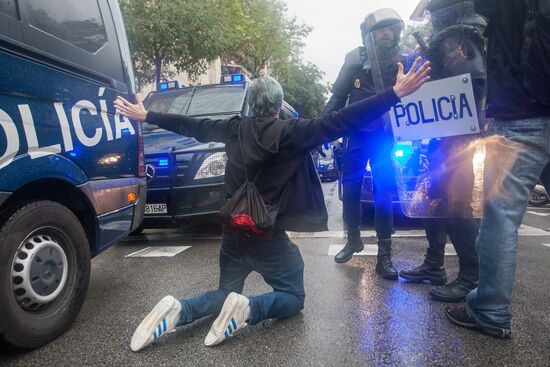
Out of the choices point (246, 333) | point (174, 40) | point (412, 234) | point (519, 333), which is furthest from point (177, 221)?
point (174, 40)

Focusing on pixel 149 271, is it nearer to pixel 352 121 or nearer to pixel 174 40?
pixel 352 121

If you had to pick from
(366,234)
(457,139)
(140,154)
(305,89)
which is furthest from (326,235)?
(305,89)

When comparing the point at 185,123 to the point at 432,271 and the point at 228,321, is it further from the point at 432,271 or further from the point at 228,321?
the point at 432,271

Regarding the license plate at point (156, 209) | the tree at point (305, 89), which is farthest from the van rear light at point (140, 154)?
the tree at point (305, 89)

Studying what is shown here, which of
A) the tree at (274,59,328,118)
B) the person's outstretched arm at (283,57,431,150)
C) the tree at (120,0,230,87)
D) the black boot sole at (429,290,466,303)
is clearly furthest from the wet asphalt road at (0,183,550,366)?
the tree at (274,59,328,118)

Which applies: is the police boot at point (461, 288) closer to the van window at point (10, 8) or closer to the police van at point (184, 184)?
the police van at point (184, 184)

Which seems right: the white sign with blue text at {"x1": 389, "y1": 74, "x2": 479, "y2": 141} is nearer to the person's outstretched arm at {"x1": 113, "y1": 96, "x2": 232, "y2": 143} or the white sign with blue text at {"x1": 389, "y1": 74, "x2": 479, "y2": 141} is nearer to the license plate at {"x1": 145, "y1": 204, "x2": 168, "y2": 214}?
the person's outstretched arm at {"x1": 113, "y1": 96, "x2": 232, "y2": 143}

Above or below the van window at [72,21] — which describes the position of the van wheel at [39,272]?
below

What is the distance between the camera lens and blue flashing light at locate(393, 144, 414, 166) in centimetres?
320

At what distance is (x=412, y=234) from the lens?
18.0ft

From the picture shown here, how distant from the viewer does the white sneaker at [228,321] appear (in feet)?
7.30

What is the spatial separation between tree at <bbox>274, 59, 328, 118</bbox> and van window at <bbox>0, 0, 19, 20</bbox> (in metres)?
30.8

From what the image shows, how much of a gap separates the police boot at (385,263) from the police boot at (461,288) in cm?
58

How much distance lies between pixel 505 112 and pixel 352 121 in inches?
30.3
